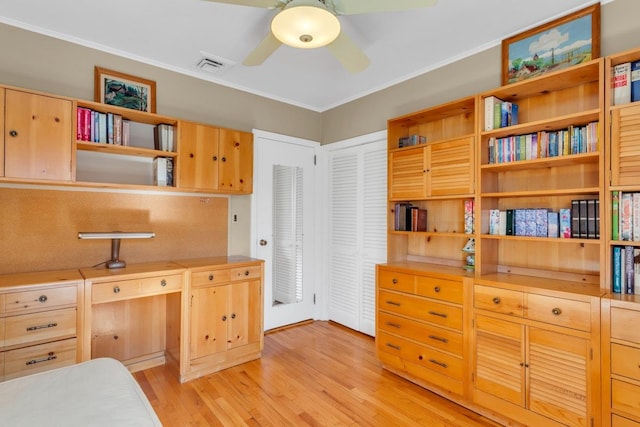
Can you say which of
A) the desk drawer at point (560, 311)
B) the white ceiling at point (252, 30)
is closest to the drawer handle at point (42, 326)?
the white ceiling at point (252, 30)

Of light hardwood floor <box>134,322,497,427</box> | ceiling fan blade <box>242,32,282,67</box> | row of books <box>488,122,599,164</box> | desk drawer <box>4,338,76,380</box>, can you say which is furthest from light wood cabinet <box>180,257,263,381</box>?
row of books <box>488,122,599,164</box>

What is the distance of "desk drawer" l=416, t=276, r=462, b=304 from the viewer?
2316mm

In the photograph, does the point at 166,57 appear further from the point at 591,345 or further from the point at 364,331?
the point at 591,345

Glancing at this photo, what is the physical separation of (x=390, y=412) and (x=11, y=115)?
3106mm

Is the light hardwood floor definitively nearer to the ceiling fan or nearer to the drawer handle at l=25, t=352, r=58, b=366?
the drawer handle at l=25, t=352, r=58, b=366

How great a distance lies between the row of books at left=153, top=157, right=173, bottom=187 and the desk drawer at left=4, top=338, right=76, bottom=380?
1.26 meters

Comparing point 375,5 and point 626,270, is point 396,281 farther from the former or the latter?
point 375,5

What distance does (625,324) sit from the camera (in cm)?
165

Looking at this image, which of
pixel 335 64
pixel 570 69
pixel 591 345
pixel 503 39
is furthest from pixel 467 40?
pixel 591 345

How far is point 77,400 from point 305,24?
71.6 inches

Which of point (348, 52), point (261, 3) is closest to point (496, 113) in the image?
point (348, 52)

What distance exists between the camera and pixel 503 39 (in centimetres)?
249

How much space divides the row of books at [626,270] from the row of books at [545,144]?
60 cm

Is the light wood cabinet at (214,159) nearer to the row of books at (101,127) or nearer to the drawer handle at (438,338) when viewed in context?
the row of books at (101,127)
